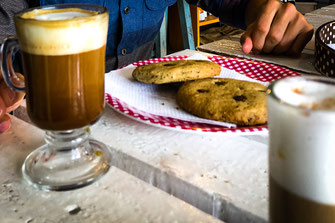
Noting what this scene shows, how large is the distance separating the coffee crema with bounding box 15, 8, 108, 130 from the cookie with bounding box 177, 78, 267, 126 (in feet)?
0.59

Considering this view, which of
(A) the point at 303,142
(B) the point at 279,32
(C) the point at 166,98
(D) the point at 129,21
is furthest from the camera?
(D) the point at 129,21

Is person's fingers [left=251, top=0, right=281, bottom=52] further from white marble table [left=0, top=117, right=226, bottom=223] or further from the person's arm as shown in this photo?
white marble table [left=0, top=117, right=226, bottom=223]

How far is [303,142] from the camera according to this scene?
239 mm

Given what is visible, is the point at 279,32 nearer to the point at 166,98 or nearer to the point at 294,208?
the point at 166,98

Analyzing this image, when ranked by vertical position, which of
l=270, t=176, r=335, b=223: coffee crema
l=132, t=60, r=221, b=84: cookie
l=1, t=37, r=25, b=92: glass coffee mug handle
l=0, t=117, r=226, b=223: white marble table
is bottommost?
l=0, t=117, r=226, b=223: white marble table

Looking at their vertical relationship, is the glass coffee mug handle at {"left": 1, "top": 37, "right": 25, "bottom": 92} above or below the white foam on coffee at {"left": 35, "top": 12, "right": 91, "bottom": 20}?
below

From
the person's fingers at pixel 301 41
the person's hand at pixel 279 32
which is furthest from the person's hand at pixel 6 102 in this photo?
the person's fingers at pixel 301 41

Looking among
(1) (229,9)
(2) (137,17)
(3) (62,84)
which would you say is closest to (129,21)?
(2) (137,17)

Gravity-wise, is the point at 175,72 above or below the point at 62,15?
below

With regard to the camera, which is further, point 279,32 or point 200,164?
point 279,32

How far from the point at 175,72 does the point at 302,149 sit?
1.58 ft

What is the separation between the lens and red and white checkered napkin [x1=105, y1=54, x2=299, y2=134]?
546 millimetres

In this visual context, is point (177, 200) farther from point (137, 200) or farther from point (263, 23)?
point (263, 23)

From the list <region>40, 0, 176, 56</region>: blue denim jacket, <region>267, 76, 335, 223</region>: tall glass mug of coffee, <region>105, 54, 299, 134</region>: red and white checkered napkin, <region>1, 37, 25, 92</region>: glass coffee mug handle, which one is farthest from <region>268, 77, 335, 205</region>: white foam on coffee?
<region>40, 0, 176, 56</region>: blue denim jacket
